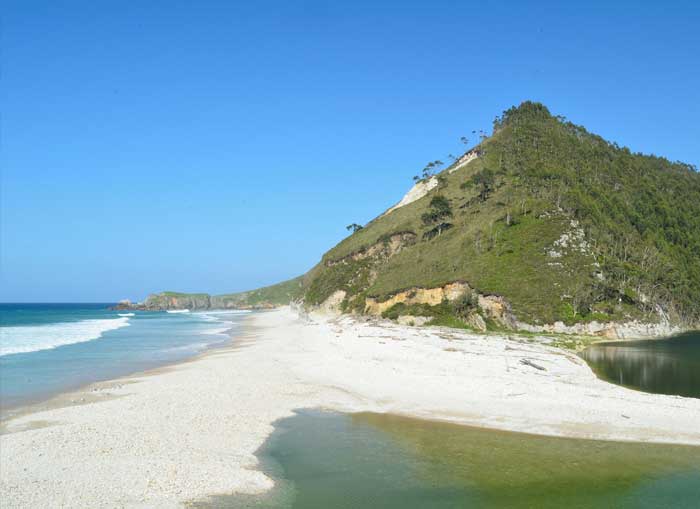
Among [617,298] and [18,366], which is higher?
[617,298]

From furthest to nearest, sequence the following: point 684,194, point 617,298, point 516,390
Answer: point 684,194 < point 617,298 < point 516,390

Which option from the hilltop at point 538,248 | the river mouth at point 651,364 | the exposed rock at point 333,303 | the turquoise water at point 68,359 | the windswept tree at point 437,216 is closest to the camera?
the river mouth at point 651,364

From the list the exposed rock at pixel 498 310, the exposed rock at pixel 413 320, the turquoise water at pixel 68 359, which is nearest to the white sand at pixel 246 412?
the turquoise water at pixel 68 359

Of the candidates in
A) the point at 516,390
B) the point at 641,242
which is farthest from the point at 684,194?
the point at 516,390

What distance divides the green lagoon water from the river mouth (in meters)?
11.7

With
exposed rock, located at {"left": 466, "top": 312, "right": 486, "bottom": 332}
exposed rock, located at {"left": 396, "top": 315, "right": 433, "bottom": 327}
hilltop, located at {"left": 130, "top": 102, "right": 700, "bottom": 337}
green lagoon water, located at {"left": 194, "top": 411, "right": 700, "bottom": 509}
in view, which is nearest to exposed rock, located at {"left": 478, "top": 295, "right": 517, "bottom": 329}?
hilltop, located at {"left": 130, "top": 102, "right": 700, "bottom": 337}

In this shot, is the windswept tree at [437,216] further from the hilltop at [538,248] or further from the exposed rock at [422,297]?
the exposed rock at [422,297]

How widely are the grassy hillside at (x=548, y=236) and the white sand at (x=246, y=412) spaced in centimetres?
2314

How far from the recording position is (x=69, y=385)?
27.8 m

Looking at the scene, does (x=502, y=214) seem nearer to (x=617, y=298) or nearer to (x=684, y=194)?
(x=617, y=298)

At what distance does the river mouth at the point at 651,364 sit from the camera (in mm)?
27078

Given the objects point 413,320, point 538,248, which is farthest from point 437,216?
point 413,320

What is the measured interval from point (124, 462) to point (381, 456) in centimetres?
822

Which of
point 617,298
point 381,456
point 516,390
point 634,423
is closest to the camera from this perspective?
point 381,456
